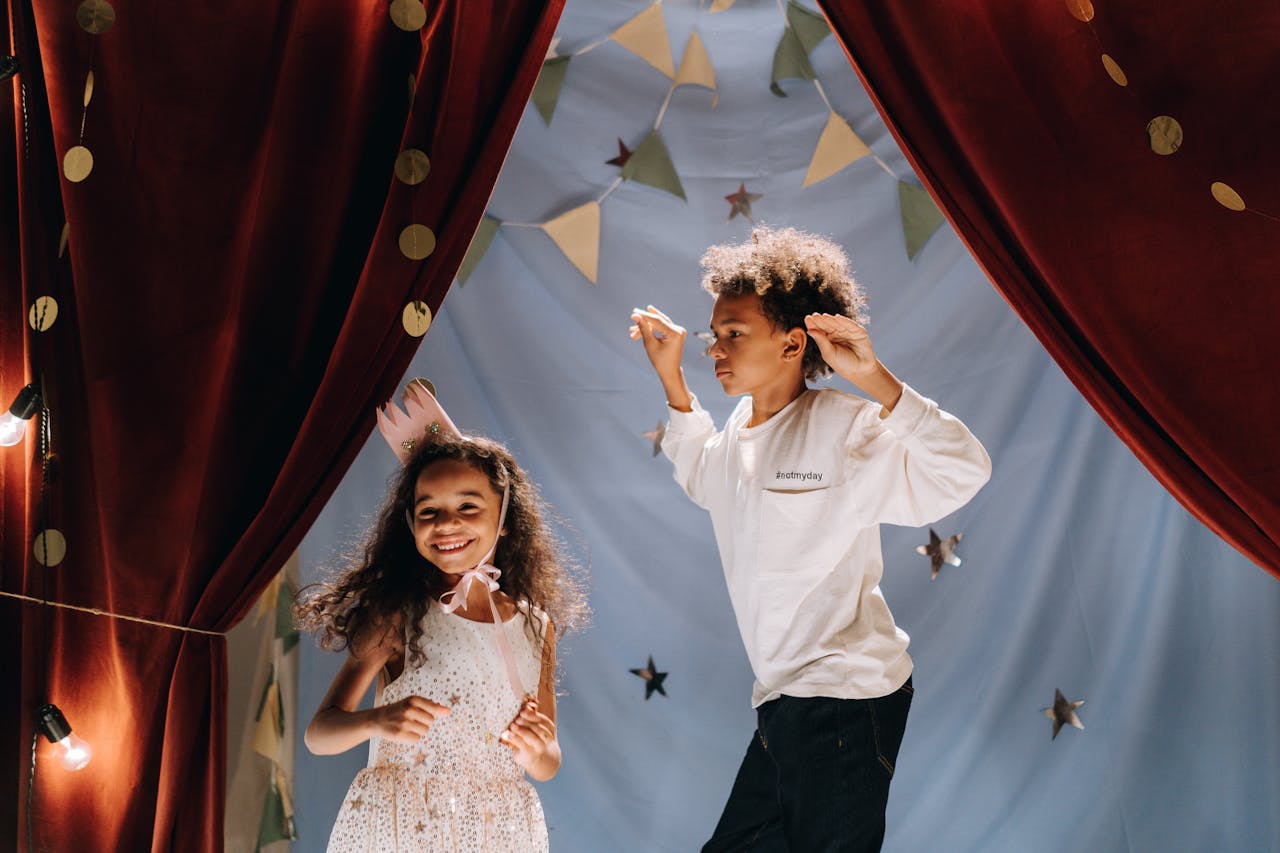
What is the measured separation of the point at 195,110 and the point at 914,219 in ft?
5.96

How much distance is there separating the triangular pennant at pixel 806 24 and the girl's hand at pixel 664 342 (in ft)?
3.63

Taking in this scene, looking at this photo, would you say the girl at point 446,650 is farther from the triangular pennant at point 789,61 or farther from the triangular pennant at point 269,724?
the triangular pennant at point 789,61

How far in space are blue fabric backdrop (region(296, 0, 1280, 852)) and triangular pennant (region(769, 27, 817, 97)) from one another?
29 millimetres

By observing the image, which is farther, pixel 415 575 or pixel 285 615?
pixel 285 615

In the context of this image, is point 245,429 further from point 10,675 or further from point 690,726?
point 690,726

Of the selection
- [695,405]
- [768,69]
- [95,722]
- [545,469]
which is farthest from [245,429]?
[768,69]

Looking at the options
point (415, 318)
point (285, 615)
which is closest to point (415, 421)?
point (415, 318)

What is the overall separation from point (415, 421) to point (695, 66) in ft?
4.72

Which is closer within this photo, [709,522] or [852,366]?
[852,366]

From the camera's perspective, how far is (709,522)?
3.33 m

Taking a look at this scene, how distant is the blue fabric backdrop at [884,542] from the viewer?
306 centimetres

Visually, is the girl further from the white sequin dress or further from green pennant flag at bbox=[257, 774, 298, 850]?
green pennant flag at bbox=[257, 774, 298, 850]

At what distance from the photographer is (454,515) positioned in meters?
2.37

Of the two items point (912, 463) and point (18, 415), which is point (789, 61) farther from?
point (18, 415)
